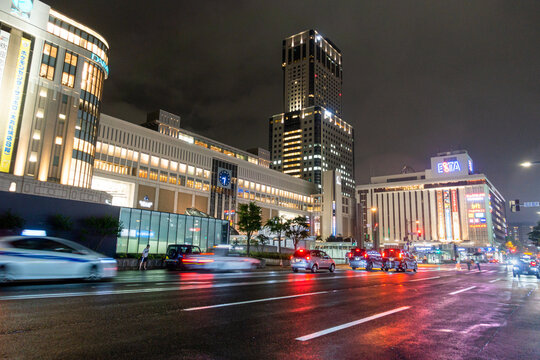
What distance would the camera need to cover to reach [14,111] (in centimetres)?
4847

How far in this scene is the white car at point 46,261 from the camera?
11945mm

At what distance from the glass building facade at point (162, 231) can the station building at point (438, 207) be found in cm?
9495

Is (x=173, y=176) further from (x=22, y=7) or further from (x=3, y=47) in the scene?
(x=22, y=7)

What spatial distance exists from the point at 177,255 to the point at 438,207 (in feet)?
477

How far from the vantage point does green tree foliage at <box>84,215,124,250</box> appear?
29562 millimetres

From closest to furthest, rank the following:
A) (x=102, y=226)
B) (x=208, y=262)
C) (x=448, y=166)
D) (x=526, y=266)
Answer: (x=208, y=262)
(x=526, y=266)
(x=102, y=226)
(x=448, y=166)

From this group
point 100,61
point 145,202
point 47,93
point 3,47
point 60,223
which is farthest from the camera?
point 145,202

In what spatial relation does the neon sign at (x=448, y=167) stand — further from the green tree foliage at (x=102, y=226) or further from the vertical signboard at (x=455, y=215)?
the green tree foliage at (x=102, y=226)

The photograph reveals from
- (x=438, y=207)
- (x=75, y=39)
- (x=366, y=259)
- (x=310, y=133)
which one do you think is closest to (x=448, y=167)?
(x=438, y=207)

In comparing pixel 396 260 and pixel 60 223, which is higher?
pixel 60 223

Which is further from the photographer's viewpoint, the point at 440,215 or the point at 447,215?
the point at 440,215

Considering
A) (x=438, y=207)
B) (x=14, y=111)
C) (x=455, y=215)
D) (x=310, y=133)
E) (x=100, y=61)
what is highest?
(x=310, y=133)

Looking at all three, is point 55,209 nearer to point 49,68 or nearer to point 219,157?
point 49,68

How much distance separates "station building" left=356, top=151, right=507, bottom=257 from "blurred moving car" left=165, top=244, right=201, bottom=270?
11096 cm
